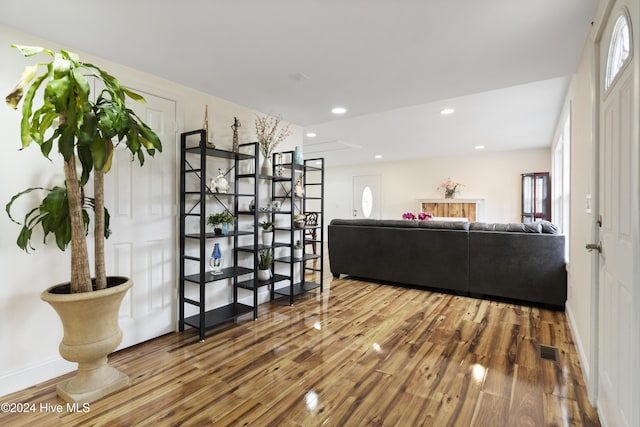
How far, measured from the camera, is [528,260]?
356cm

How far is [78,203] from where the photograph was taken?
1853 millimetres

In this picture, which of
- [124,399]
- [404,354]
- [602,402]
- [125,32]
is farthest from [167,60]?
[602,402]

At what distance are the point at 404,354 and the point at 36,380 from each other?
250 cm

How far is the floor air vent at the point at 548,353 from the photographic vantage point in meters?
2.34

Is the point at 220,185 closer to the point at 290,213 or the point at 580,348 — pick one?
the point at 290,213

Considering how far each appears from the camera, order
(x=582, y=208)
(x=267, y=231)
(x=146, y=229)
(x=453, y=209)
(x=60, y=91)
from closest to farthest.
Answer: (x=60, y=91) < (x=582, y=208) < (x=146, y=229) < (x=267, y=231) < (x=453, y=209)

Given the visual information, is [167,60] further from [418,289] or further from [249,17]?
[418,289]

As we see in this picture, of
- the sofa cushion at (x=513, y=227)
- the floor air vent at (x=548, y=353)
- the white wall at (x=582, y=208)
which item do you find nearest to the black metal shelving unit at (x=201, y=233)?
the floor air vent at (x=548, y=353)

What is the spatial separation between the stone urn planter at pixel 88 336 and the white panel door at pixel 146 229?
579mm

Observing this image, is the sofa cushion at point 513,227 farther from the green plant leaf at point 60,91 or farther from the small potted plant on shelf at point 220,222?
the green plant leaf at point 60,91

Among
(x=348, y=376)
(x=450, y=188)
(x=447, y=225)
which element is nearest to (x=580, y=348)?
(x=348, y=376)

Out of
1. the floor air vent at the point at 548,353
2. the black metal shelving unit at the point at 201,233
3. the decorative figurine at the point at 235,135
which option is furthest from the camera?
the decorative figurine at the point at 235,135

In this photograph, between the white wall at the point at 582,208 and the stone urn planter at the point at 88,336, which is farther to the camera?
the white wall at the point at 582,208

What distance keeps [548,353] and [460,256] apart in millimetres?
1609
